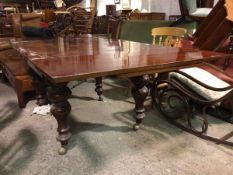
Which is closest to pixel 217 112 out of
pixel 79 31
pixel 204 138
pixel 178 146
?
pixel 204 138

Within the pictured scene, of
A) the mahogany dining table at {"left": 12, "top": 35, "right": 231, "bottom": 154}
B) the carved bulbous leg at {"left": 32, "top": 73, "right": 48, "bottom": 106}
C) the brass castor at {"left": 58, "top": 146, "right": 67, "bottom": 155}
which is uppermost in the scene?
the mahogany dining table at {"left": 12, "top": 35, "right": 231, "bottom": 154}

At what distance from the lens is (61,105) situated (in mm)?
1375

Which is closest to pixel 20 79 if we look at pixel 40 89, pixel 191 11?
pixel 40 89

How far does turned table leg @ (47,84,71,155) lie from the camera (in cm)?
132

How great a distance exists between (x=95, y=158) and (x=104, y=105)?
3.04ft

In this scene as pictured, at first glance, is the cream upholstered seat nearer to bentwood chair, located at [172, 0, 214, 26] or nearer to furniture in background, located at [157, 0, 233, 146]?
bentwood chair, located at [172, 0, 214, 26]

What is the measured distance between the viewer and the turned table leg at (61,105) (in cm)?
132

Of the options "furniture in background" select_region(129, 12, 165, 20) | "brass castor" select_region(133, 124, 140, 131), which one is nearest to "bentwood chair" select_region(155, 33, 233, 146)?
"brass castor" select_region(133, 124, 140, 131)

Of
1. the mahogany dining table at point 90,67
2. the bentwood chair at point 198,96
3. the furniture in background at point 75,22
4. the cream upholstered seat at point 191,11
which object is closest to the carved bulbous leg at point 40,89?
the mahogany dining table at point 90,67

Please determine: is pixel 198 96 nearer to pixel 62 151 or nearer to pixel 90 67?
pixel 90 67

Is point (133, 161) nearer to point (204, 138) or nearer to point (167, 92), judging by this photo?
point (204, 138)

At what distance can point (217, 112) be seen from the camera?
2178 mm

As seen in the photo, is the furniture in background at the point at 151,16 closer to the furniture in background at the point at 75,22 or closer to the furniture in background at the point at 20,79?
the furniture in background at the point at 75,22

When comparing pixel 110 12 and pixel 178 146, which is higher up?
pixel 110 12
